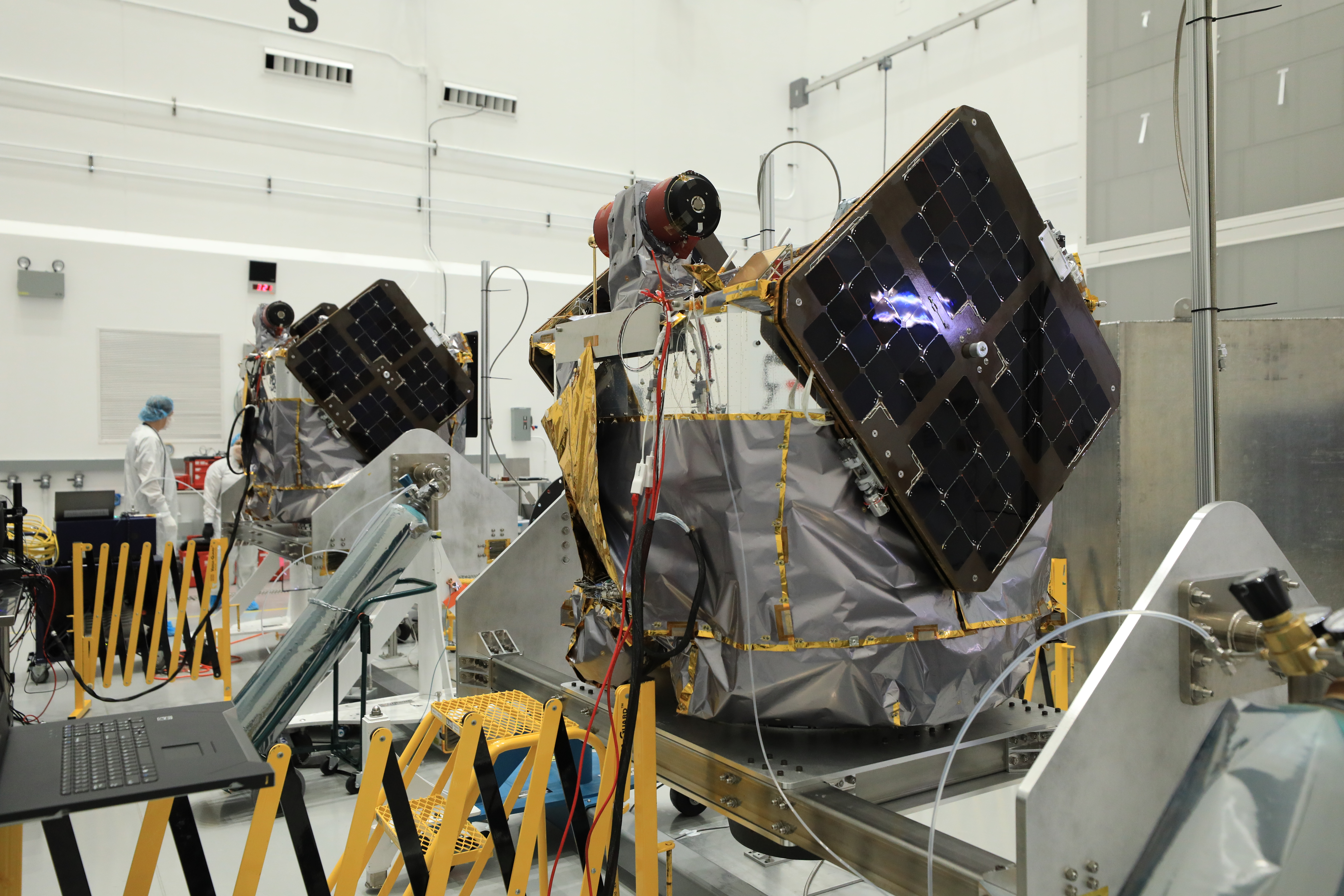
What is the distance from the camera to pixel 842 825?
4.82 ft

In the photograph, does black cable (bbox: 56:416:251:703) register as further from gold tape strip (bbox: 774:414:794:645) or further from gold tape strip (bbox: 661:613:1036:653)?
gold tape strip (bbox: 774:414:794:645)

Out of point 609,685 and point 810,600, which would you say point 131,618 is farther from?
point 810,600

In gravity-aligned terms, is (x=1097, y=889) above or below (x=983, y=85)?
below

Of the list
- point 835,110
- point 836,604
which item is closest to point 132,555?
point 836,604

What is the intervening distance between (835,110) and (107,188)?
21.7 ft

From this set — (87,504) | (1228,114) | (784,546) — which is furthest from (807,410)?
(87,504)

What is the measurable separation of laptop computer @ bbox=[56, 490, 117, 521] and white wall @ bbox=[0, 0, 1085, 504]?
1.80 meters

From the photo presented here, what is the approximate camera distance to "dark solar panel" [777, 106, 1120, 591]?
5.41 feet

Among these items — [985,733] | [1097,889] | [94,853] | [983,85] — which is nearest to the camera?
[1097,889]

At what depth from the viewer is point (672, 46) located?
941 centimetres

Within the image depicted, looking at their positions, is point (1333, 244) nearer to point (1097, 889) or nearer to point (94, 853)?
point (1097, 889)

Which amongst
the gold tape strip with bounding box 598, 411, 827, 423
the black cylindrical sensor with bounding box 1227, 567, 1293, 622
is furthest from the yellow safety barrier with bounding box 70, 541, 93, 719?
the black cylindrical sensor with bounding box 1227, 567, 1293, 622

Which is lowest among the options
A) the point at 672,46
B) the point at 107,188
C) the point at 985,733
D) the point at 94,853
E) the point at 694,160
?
the point at 94,853

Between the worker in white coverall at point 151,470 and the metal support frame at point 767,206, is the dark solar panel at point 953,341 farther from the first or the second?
the worker in white coverall at point 151,470
